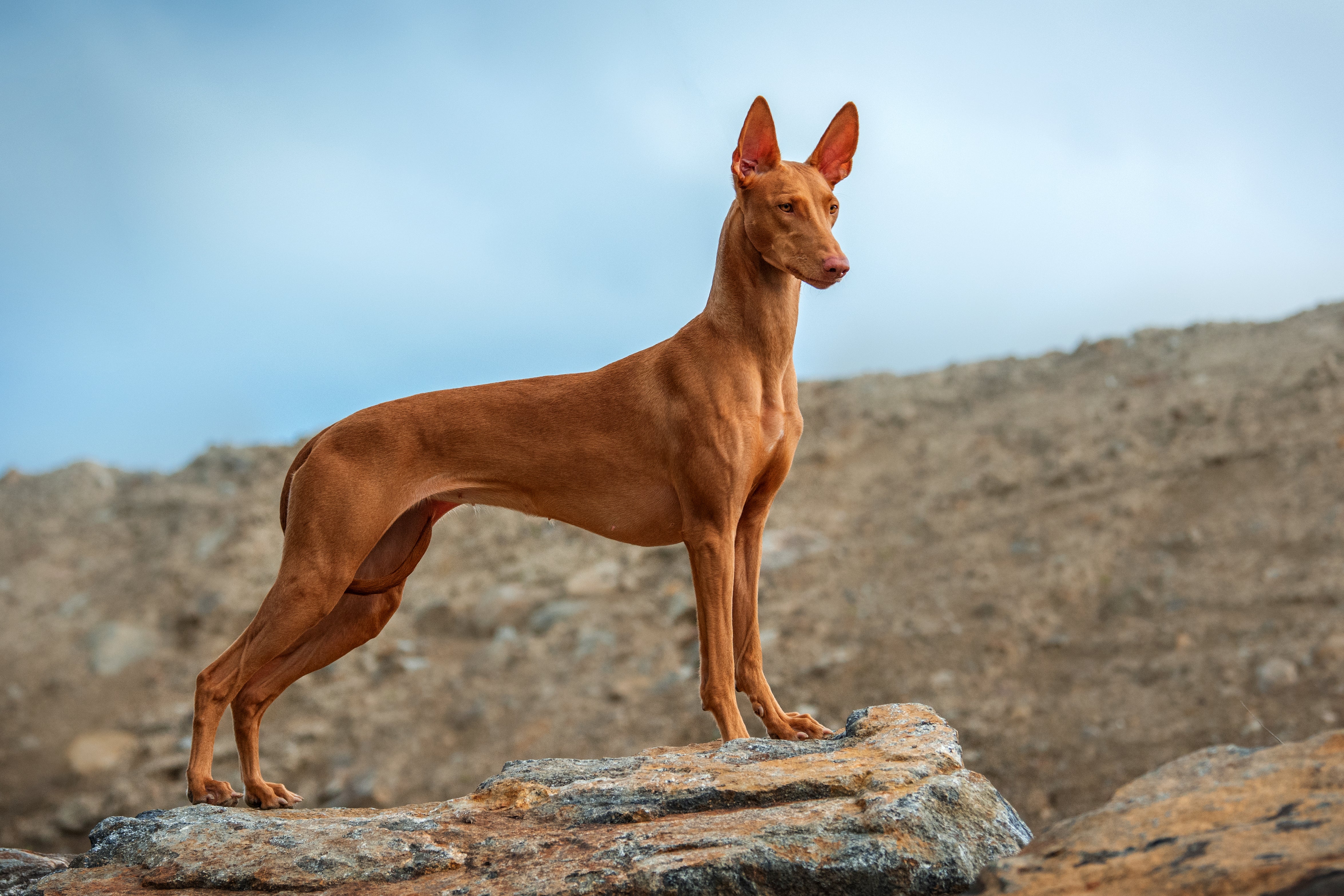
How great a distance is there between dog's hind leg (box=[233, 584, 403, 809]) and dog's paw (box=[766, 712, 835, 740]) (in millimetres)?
2124

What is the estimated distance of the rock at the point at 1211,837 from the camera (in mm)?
2725

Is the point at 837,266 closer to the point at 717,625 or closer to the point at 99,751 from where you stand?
the point at 717,625

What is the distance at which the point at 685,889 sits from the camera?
383cm

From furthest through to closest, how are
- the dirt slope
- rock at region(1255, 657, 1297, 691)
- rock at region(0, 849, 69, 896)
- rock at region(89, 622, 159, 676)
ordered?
rock at region(89, 622, 159, 676) → the dirt slope → rock at region(1255, 657, 1297, 691) → rock at region(0, 849, 69, 896)

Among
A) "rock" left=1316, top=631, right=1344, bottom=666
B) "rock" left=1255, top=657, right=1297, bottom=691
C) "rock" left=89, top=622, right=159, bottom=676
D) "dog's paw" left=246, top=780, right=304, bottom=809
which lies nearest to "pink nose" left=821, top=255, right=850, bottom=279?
"dog's paw" left=246, top=780, right=304, bottom=809

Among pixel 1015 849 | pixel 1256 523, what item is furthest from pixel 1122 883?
pixel 1256 523

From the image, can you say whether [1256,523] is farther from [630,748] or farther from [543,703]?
[543,703]

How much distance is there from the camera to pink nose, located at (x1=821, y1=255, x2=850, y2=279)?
505cm

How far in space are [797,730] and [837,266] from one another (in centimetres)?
232

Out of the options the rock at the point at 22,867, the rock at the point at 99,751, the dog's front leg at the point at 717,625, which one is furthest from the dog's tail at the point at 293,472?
the rock at the point at 99,751

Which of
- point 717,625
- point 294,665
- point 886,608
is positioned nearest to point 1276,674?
point 886,608

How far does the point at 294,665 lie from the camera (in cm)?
588

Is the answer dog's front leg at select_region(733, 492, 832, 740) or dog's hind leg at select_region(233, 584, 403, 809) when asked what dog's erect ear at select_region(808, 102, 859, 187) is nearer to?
dog's front leg at select_region(733, 492, 832, 740)

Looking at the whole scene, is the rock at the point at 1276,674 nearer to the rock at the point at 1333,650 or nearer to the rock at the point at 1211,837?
the rock at the point at 1333,650
